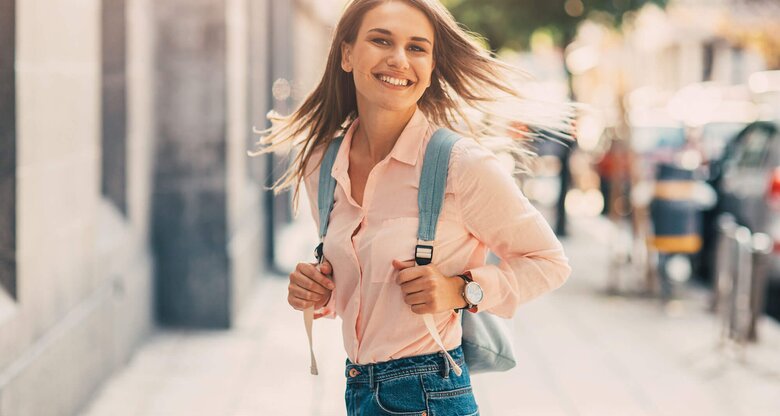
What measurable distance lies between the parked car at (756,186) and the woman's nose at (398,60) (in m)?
7.20

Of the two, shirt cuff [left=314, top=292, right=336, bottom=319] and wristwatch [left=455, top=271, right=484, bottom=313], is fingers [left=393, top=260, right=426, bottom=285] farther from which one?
shirt cuff [left=314, top=292, right=336, bottom=319]

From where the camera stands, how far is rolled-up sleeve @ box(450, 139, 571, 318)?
8.65ft

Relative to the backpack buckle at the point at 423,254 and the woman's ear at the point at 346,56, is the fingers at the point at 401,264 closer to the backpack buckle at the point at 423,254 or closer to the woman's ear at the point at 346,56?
the backpack buckle at the point at 423,254

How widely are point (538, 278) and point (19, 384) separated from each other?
2684mm

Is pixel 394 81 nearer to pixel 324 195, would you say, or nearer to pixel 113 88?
pixel 324 195

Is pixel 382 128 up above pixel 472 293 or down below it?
above

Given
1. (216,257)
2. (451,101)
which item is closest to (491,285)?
(451,101)

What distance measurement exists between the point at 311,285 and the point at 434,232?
0.37 metres

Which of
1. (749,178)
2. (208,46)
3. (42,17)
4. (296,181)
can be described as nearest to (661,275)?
(749,178)

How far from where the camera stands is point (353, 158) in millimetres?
2955

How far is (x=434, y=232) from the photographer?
2.64 meters

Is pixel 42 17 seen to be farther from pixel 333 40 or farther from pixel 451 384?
pixel 451 384

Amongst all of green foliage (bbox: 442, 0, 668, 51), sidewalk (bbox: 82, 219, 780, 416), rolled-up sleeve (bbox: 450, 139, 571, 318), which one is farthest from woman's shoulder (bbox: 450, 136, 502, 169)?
green foliage (bbox: 442, 0, 668, 51)

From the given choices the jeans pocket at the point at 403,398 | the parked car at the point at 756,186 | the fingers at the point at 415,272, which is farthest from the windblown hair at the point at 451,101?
the parked car at the point at 756,186
